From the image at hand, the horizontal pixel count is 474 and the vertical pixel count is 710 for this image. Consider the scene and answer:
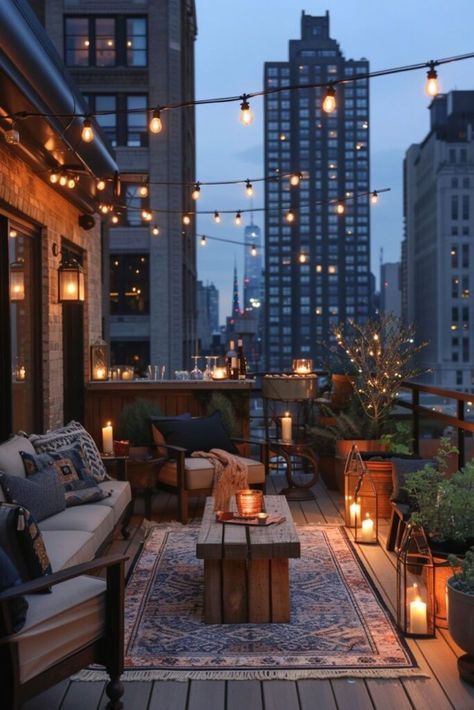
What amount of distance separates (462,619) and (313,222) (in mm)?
84566

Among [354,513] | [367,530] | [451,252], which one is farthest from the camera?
[451,252]

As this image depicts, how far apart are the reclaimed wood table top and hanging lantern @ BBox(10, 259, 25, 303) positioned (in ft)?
8.62

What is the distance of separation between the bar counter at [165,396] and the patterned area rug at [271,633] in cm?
296

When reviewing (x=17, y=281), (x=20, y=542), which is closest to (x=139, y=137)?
(x=17, y=281)

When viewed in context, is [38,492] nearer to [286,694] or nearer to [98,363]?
[286,694]

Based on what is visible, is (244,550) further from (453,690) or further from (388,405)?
(388,405)

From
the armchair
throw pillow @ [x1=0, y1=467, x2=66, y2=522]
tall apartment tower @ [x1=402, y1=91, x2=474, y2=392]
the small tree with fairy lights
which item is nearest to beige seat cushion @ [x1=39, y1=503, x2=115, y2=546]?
throw pillow @ [x1=0, y1=467, x2=66, y2=522]

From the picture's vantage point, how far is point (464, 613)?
3.28 m

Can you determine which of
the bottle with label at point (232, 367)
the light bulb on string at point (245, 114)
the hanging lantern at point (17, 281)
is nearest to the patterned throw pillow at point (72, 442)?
the hanging lantern at point (17, 281)

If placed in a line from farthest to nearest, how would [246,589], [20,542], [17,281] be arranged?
[17,281] → [246,589] → [20,542]

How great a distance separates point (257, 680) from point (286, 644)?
0.42m

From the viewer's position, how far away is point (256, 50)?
140 m

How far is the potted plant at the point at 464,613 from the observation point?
10.7 ft

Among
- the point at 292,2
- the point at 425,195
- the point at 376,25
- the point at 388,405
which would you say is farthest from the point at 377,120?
the point at 388,405
